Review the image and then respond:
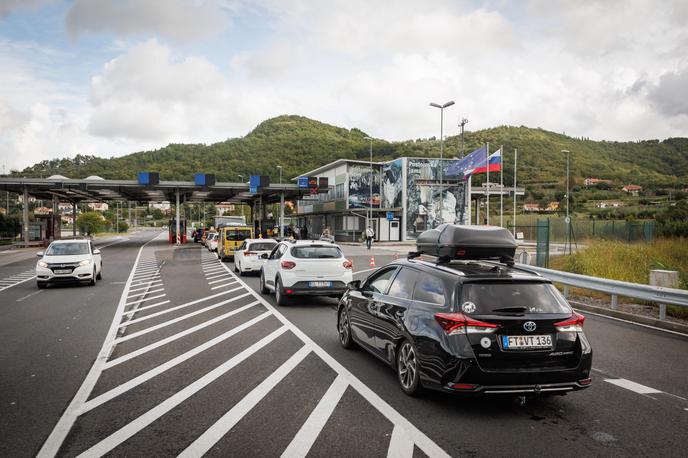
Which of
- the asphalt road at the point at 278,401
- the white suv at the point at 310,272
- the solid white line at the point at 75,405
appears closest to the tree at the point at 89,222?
the white suv at the point at 310,272

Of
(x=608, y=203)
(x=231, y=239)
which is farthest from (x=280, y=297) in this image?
(x=608, y=203)

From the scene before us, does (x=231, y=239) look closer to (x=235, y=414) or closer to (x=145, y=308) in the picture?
(x=145, y=308)

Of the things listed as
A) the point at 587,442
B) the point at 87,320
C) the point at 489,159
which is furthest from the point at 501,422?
the point at 489,159

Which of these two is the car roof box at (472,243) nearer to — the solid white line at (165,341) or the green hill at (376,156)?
the solid white line at (165,341)

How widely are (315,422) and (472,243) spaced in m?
3.19

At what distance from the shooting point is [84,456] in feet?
13.5

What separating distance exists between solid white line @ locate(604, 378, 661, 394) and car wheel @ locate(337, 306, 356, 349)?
3.32m

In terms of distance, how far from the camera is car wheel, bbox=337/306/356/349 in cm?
774

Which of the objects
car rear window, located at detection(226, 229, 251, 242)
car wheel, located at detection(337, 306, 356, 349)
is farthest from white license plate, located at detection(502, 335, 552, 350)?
car rear window, located at detection(226, 229, 251, 242)

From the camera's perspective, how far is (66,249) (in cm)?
1727

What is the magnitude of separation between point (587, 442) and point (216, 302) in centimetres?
991

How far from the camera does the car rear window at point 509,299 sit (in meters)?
5.12

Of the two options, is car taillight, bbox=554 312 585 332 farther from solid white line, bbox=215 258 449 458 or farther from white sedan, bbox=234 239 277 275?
white sedan, bbox=234 239 277 275

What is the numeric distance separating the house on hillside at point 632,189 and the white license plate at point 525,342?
233 feet
